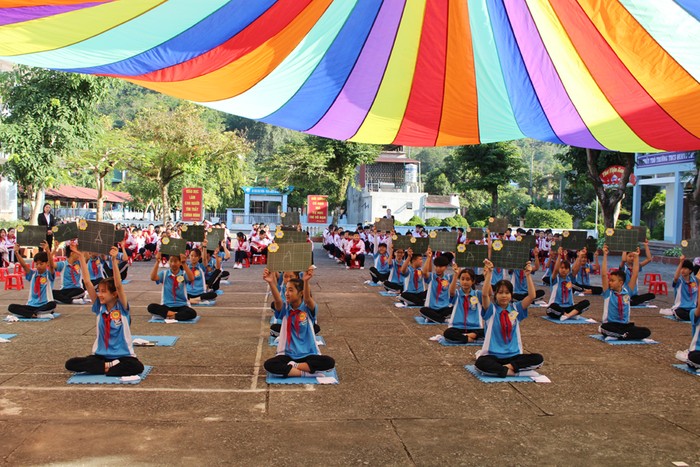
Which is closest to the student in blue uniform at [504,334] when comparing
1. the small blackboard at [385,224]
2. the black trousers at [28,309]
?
the black trousers at [28,309]

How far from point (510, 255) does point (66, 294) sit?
7181 mm

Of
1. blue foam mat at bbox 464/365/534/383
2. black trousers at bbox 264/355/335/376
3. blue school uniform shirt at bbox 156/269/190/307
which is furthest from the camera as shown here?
blue school uniform shirt at bbox 156/269/190/307

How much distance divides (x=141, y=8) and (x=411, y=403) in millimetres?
4382

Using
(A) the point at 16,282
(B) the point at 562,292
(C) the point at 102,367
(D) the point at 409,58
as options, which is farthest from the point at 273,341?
(A) the point at 16,282

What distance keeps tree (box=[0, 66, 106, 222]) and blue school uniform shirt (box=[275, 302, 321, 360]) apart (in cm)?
1187

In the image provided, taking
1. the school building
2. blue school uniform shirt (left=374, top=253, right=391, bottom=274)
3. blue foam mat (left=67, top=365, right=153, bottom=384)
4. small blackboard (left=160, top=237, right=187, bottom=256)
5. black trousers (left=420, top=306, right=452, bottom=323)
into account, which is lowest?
blue foam mat (left=67, top=365, right=153, bottom=384)

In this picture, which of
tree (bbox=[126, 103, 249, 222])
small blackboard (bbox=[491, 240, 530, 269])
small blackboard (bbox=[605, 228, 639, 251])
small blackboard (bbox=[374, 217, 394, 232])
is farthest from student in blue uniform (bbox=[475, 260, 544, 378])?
tree (bbox=[126, 103, 249, 222])

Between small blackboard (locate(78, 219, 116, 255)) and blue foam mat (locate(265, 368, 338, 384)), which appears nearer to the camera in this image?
blue foam mat (locate(265, 368, 338, 384))

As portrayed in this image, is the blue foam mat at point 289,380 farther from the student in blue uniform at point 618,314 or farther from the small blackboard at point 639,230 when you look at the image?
the small blackboard at point 639,230

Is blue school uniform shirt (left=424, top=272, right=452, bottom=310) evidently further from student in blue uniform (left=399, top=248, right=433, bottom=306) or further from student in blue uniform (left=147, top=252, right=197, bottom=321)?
student in blue uniform (left=147, top=252, right=197, bottom=321)

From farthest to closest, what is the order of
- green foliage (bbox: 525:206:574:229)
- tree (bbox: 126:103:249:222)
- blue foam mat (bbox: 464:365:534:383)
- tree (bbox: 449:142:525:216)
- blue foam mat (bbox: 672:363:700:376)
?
1. tree (bbox: 449:142:525:216)
2. green foliage (bbox: 525:206:574:229)
3. tree (bbox: 126:103:249:222)
4. blue foam mat (bbox: 672:363:700:376)
5. blue foam mat (bbox: 464:365:534:383)

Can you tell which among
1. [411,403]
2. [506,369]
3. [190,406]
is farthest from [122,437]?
[506,369]

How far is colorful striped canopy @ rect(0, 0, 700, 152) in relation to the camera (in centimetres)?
584

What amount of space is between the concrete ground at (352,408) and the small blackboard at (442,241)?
5.21 feet
